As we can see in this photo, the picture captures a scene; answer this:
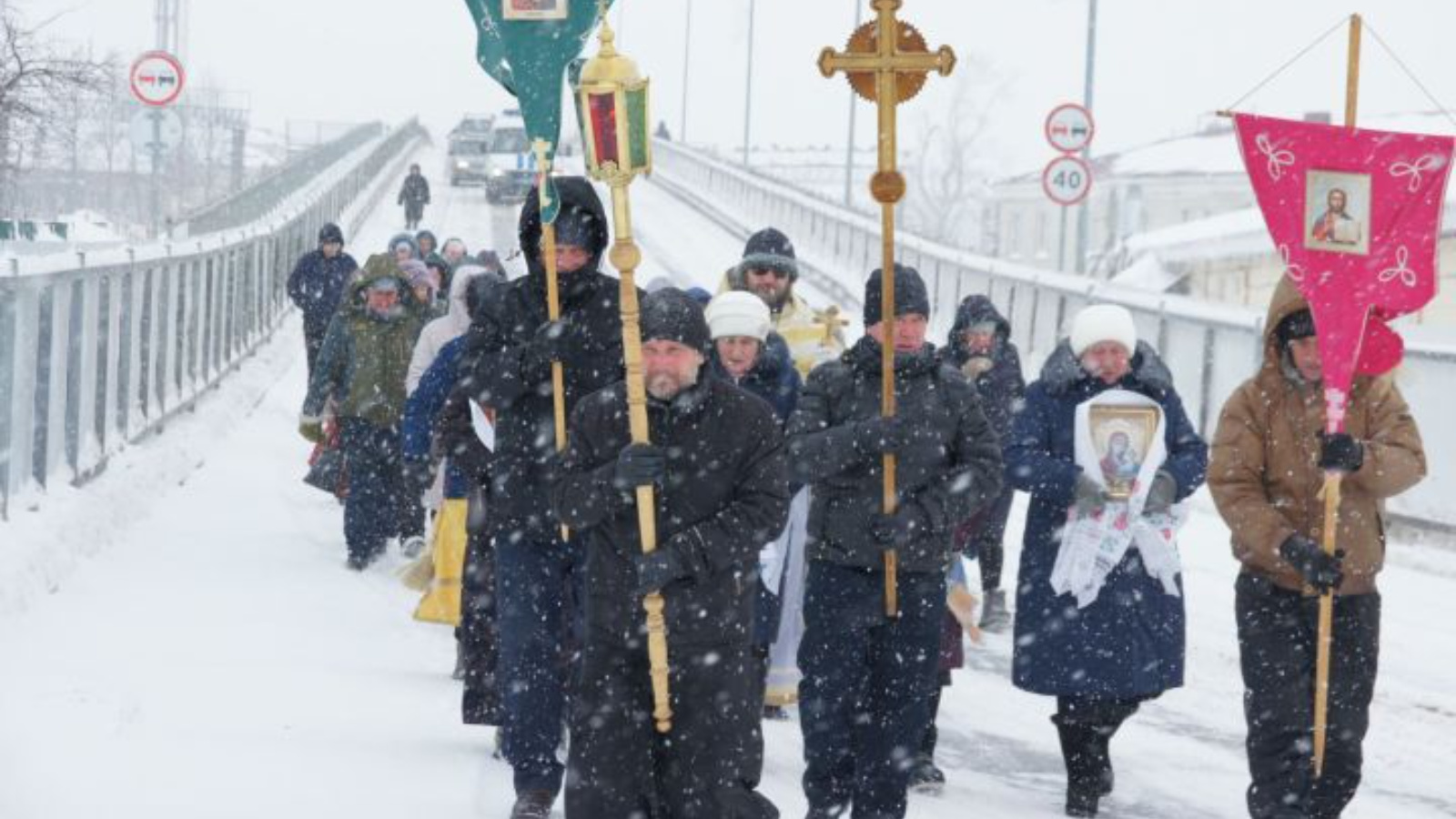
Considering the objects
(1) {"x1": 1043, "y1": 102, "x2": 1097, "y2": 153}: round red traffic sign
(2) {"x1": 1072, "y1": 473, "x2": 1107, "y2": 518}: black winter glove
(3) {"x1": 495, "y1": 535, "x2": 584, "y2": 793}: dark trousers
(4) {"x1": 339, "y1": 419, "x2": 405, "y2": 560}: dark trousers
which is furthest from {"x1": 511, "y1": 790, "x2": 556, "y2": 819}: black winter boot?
(1) {"x1": 1043, "y1": 102, "x2": 1097, "y2": 153}: round red traffic sign

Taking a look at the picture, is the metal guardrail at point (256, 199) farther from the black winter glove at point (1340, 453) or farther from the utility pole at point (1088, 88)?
the black winter glove at point (1340, 453)

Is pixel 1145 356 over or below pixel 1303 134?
below

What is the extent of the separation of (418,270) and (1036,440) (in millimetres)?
6103

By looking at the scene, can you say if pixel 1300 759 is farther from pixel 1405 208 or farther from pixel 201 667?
pixel 201 667

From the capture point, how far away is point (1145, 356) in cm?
827

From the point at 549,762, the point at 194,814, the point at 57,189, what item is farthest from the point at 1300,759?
the point at 57,189

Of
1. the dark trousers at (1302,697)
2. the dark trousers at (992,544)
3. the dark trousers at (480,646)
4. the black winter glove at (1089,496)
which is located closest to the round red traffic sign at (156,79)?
the dark trousers at (992,544)

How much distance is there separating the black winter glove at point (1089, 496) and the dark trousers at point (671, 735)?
2.12 metres

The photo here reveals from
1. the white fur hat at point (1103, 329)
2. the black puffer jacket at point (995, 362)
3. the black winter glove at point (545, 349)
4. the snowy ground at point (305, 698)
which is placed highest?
the white fur hat at point (1103, 329)

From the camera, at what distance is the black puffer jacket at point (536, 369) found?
7230 mm

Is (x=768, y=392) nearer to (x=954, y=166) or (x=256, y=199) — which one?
(x=256, y=199)

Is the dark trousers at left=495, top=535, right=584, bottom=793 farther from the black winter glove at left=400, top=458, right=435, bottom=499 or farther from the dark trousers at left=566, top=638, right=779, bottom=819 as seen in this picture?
the black winter glove at left=400, top=458, right=435, bottom=499

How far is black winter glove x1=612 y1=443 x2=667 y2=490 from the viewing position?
235 inches

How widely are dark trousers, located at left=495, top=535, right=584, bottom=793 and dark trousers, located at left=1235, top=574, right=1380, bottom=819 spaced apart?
2.10 meters
